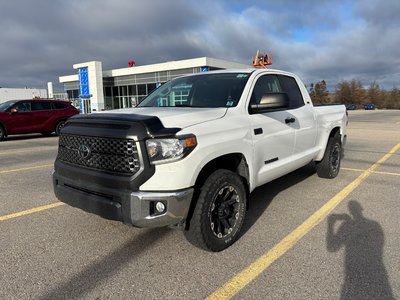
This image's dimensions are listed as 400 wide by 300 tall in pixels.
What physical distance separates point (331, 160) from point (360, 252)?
3.18 metres

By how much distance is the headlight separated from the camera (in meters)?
3.17

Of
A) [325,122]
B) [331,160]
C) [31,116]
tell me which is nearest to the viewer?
[325,122]

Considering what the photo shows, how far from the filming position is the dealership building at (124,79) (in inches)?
1683

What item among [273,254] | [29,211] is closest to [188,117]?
[273,254]

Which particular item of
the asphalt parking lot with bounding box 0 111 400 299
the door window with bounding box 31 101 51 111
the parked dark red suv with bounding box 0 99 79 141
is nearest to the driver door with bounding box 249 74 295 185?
the asphalt parking lot with bounding box 0 111 400 299

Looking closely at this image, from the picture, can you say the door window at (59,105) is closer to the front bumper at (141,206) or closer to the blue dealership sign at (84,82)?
the front bumper at (141,206)

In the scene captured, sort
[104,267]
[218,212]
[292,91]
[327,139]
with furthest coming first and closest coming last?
[327,139], [292,91], [218,212], [104,267]

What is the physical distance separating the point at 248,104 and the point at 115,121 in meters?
1.62

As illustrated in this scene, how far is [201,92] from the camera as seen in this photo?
472cm

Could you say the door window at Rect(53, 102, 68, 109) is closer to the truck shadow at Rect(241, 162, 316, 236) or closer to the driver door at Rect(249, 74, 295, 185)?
the truck shadow at Rect(241, 162, 316, 236)

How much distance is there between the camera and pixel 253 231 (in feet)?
13.8

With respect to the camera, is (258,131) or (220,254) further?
(258,131)

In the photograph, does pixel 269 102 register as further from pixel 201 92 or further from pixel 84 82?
pixel 84 82

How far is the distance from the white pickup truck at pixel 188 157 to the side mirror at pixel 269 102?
0.01 meters
